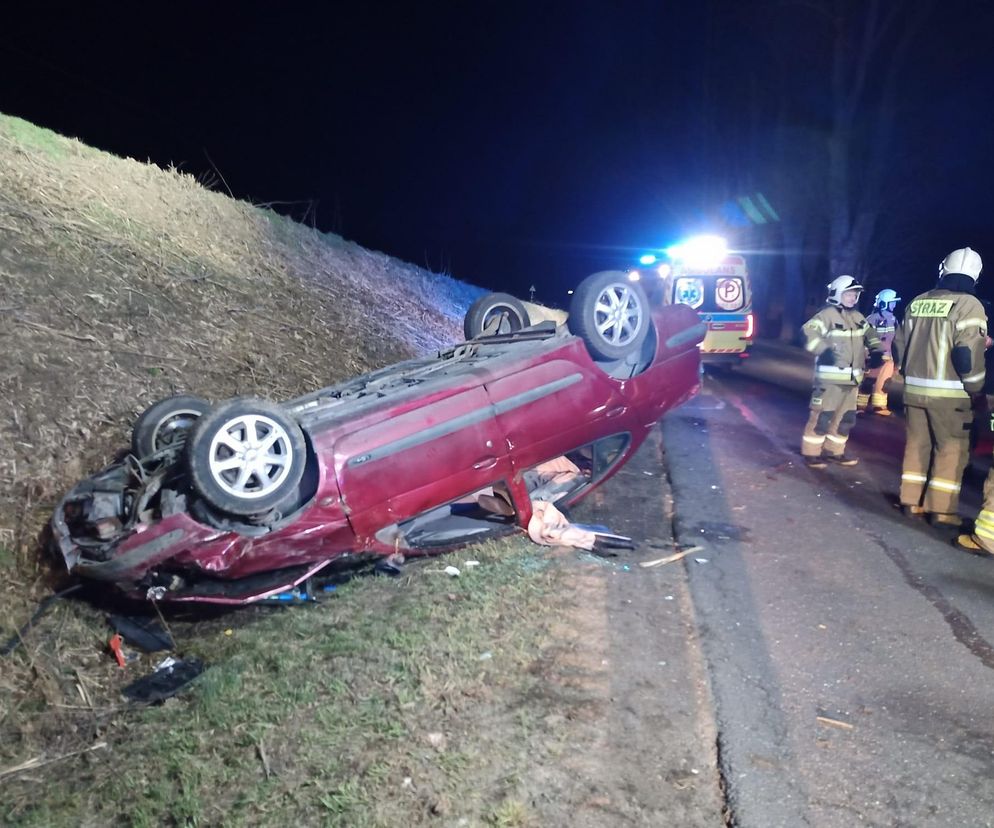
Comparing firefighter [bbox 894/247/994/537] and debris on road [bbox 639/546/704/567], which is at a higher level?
firefighter [bbox 894/247/994/537]

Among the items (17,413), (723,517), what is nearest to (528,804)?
(723,517)

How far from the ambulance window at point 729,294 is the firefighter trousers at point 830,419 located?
6.56 metres

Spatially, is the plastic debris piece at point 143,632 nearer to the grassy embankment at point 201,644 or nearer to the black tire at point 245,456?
the grassy embankment at point 201,644

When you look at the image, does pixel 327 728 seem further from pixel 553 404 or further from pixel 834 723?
pixel 553 404

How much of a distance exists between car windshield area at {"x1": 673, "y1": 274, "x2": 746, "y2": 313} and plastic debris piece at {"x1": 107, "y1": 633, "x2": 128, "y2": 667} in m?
11.4

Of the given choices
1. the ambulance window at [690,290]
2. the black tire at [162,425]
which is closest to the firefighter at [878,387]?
the ambulance window at [690,290]

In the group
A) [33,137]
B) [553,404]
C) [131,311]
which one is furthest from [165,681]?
[33,137]

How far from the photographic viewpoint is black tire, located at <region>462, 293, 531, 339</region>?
19.3 ft

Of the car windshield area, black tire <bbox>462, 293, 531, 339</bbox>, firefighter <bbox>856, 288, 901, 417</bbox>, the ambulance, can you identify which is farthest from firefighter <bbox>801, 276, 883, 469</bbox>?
the car windshield area

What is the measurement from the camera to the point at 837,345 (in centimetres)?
680

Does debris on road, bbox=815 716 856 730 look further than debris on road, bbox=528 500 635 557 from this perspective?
No

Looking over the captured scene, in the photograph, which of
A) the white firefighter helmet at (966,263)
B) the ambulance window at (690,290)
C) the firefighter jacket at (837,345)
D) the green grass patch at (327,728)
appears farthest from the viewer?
the ambulance window at (690,290)

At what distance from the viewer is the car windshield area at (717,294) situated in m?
13.2

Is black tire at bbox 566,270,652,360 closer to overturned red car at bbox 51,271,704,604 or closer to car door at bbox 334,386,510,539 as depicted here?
overturned red car at bbox 51,271,704,604
